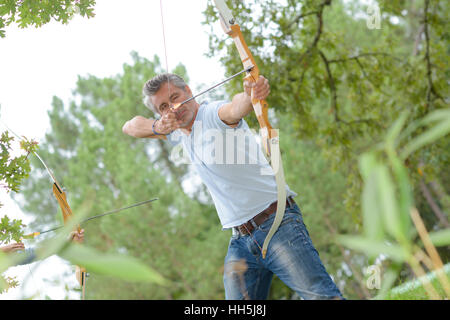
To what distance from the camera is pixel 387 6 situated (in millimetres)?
4438

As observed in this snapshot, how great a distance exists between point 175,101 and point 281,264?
2.25 feet

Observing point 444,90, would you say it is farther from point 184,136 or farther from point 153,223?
point 153,223

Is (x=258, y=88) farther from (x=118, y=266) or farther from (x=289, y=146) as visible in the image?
(x=289, y=146)

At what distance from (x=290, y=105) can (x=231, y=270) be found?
3.03 meters

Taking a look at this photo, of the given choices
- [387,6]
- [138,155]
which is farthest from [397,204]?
[138,155]

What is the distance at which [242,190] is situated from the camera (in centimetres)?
158

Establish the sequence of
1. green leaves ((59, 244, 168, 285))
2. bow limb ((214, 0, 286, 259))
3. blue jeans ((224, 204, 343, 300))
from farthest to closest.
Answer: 1. bow limb ((214, 0, 286, 259))
2. blue jeans ((224, 204, 343, 300))
3. green leaves ((59, 244, 168, 285))

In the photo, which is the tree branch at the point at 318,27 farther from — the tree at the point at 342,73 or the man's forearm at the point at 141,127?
the man's forearm at the point at 141,127

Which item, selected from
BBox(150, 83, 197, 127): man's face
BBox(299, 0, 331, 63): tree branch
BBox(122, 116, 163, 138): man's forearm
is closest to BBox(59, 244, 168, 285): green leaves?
BBox(150, 83, 197, 127): man's face

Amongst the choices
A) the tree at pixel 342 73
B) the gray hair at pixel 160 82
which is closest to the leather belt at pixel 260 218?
the gray hair at pixel 160 82

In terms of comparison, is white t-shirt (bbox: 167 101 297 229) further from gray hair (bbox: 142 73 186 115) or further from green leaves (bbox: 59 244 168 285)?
green leaves (bbox: 59 244 168 285)

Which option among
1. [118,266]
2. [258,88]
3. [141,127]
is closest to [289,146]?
[141,127]

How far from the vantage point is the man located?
143 cm

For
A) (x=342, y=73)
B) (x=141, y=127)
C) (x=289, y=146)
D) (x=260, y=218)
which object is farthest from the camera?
(x=289, y=146)
